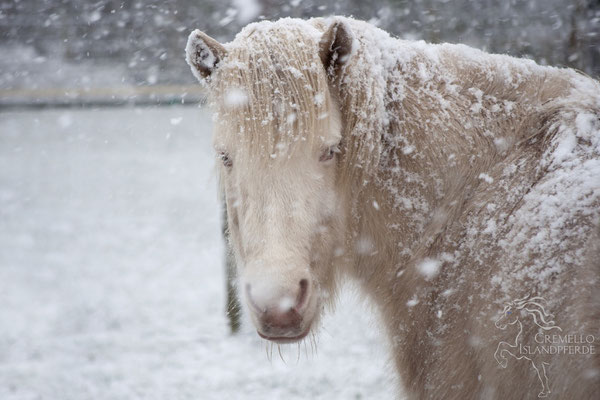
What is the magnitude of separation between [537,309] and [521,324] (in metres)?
0.07

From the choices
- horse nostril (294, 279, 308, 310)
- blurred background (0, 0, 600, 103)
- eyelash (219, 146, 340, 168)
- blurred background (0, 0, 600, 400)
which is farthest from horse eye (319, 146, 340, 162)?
blurred background (0, 0, 600, 103)

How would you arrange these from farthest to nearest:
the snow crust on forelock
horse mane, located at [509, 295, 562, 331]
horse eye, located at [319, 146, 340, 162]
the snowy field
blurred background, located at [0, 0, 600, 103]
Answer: blurred background, located at [0, 0, 600, 103] < the snowy field < horse eye, located at [319, 146, 340, 162] < the snow crust on forelock < horse mane, located at [509, 295, 562, 331]

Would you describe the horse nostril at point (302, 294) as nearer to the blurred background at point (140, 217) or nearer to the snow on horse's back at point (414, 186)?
the snow on horse's back at point (414, 186)

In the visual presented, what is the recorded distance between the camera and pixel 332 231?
1.83 metres

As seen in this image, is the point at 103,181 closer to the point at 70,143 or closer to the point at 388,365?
the point at 70,143

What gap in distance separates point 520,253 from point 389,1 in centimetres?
336

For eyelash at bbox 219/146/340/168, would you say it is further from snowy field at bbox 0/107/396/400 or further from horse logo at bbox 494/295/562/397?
horse logo at bbox 494/295/562/397

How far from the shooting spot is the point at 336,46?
176cm

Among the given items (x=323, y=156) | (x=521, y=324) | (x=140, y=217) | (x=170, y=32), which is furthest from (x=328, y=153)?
(x=140, y=217)

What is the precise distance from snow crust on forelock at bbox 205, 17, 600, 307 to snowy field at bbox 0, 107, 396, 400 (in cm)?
53

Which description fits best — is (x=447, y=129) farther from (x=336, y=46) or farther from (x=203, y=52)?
(x=203, y=52)

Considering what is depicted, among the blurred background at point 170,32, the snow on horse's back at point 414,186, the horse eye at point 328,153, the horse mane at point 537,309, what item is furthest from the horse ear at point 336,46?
the blurred background at point 170,32

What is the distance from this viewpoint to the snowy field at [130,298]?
3459mm

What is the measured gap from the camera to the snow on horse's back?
1.53 meters
